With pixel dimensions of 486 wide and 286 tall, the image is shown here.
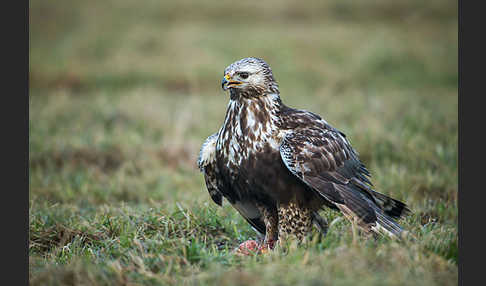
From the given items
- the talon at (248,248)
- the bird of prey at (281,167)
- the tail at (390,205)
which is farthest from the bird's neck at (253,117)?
the tail at (390,205)

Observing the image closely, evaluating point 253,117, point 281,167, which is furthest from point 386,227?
point 253,117

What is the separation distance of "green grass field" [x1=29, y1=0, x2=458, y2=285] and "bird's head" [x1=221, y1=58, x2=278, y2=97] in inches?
44.3

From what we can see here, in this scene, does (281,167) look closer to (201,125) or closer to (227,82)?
(227,82)

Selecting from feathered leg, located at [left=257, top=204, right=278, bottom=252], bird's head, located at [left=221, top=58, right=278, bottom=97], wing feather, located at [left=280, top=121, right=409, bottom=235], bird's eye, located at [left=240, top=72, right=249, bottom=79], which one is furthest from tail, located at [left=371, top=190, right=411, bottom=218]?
bird's eye, located at [left=240, top=72, right=249, bottom=79]

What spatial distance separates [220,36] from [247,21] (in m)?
1.92

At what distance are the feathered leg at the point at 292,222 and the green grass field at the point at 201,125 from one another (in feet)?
0.93

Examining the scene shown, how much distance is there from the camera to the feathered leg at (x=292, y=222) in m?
3.89

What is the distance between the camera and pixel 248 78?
3.96 meters

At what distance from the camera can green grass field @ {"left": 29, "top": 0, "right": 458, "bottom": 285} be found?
10.7ft

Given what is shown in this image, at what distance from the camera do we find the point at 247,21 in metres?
15.0

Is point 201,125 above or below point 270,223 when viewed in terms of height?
above

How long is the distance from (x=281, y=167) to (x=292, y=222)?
1.43 feet

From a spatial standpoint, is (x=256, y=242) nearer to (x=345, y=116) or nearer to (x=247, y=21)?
(x=345, y=116)

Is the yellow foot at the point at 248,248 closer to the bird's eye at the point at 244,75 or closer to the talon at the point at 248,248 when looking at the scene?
the talon at the point at 248,248
